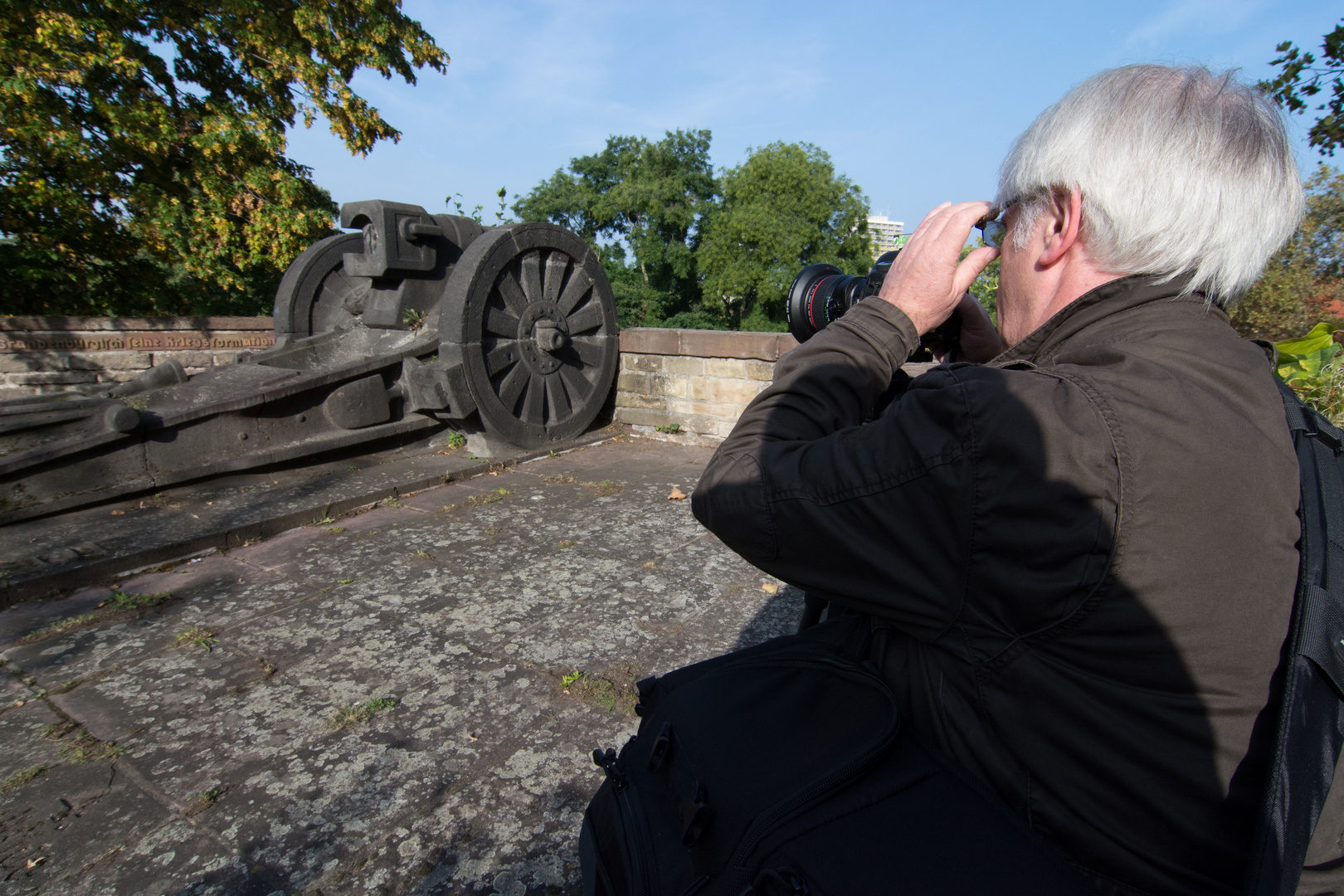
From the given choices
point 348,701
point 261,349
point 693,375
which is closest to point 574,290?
point 693,375

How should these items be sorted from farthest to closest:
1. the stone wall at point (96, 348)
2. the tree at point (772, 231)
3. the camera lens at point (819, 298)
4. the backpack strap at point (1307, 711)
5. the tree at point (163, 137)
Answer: the tree at point (772, 231) → the tree at point (163, 137) → the stone wall at point (96, 348) → the camera lens at point (819, 298) → the backpack strap at point (1307, 711)

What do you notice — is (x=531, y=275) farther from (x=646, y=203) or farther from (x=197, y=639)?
(x=646, y=203)

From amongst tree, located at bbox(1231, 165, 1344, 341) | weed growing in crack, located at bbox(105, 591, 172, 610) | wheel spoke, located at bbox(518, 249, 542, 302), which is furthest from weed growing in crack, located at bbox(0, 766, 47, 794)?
tree, located at bbox(1231, 165, 1344, 341)

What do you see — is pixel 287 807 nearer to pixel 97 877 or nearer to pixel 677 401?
pixel 97 877

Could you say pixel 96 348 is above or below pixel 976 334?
below

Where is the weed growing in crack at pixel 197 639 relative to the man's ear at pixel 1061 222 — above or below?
below

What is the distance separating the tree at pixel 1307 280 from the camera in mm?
7918

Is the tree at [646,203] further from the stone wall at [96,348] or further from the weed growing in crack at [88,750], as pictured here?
the weed growing in crack at [88,750]

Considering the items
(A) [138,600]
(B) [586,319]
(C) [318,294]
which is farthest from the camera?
(C) [318,294]

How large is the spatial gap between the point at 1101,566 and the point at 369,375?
5.29 meters

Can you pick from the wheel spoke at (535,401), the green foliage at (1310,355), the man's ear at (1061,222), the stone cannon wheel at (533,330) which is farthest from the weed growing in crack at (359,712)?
the green foliage at (1310,355)

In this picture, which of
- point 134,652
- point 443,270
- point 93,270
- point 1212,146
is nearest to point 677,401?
point 443,270

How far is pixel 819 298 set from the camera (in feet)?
5.33

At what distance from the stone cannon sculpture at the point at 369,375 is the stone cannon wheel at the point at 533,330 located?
13 mm
